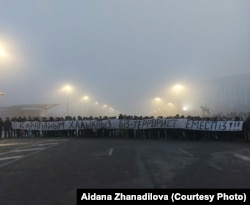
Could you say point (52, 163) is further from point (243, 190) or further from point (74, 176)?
point (243, 190)

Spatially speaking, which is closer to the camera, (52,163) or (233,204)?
(233,204)

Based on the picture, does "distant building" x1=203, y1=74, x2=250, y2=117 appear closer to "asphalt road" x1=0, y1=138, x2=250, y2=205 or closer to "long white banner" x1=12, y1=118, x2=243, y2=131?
"long white banner" x1=12, y1=118, x2=243, y2=131

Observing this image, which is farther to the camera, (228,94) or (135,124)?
(228,94)

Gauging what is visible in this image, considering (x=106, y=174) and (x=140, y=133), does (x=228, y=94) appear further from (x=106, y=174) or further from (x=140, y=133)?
(x=106, y=174)

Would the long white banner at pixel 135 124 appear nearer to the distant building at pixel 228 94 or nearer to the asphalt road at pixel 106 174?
the asphalt road at pixel 106 174

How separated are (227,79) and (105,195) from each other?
7857cm

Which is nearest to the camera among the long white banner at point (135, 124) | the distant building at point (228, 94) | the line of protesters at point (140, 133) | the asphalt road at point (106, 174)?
the asphalt road at point (106, 174)

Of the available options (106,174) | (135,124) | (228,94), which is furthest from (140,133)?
(228,94)

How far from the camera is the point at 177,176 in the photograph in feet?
34.0

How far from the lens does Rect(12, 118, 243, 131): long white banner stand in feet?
83.9

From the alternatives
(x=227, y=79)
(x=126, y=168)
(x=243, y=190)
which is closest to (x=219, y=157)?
(x=126, y=168)

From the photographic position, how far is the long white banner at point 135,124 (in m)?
25.6

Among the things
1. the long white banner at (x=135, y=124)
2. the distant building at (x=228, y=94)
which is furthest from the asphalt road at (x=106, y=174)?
the distant building at (x=228, y=94)

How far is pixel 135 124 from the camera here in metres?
29.5
